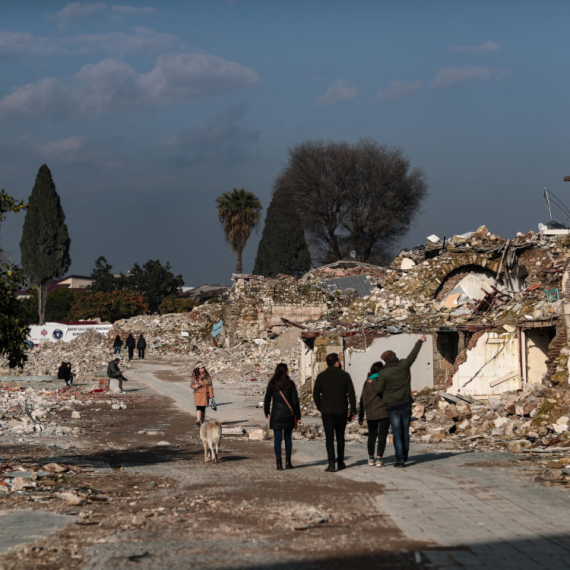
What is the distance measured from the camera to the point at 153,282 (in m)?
76.0

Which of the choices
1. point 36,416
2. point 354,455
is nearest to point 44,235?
point 36,416

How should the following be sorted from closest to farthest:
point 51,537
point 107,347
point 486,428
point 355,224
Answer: point 51,537 < point 486,428 < point 107,347 < point 355,224

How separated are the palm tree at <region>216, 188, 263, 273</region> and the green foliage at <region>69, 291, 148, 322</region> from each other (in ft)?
57.7

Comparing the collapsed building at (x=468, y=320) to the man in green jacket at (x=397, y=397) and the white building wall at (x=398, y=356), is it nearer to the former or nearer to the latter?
the white building wall at (x=398, y=356)

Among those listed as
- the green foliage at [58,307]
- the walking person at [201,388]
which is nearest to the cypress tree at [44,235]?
the green foliage at [58,307]

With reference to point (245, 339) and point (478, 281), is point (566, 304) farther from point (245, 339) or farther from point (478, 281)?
point (245, 339)

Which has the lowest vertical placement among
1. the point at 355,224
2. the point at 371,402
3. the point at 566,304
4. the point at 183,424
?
the point at 183,424

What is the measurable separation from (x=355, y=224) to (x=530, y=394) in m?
48.7

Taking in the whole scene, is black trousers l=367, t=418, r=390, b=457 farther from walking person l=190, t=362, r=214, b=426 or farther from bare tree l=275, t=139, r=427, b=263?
bare tree l=275, t=139, r=427, b=263

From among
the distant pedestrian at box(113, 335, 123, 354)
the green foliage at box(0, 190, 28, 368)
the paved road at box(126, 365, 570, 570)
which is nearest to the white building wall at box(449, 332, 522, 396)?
the paved road at box(126, 365, 570, 570)

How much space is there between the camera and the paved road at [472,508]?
18.9ft

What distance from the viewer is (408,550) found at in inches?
230

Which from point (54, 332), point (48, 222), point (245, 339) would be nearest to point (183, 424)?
point (245, 339)

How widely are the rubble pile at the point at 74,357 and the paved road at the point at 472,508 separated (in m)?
23.1
